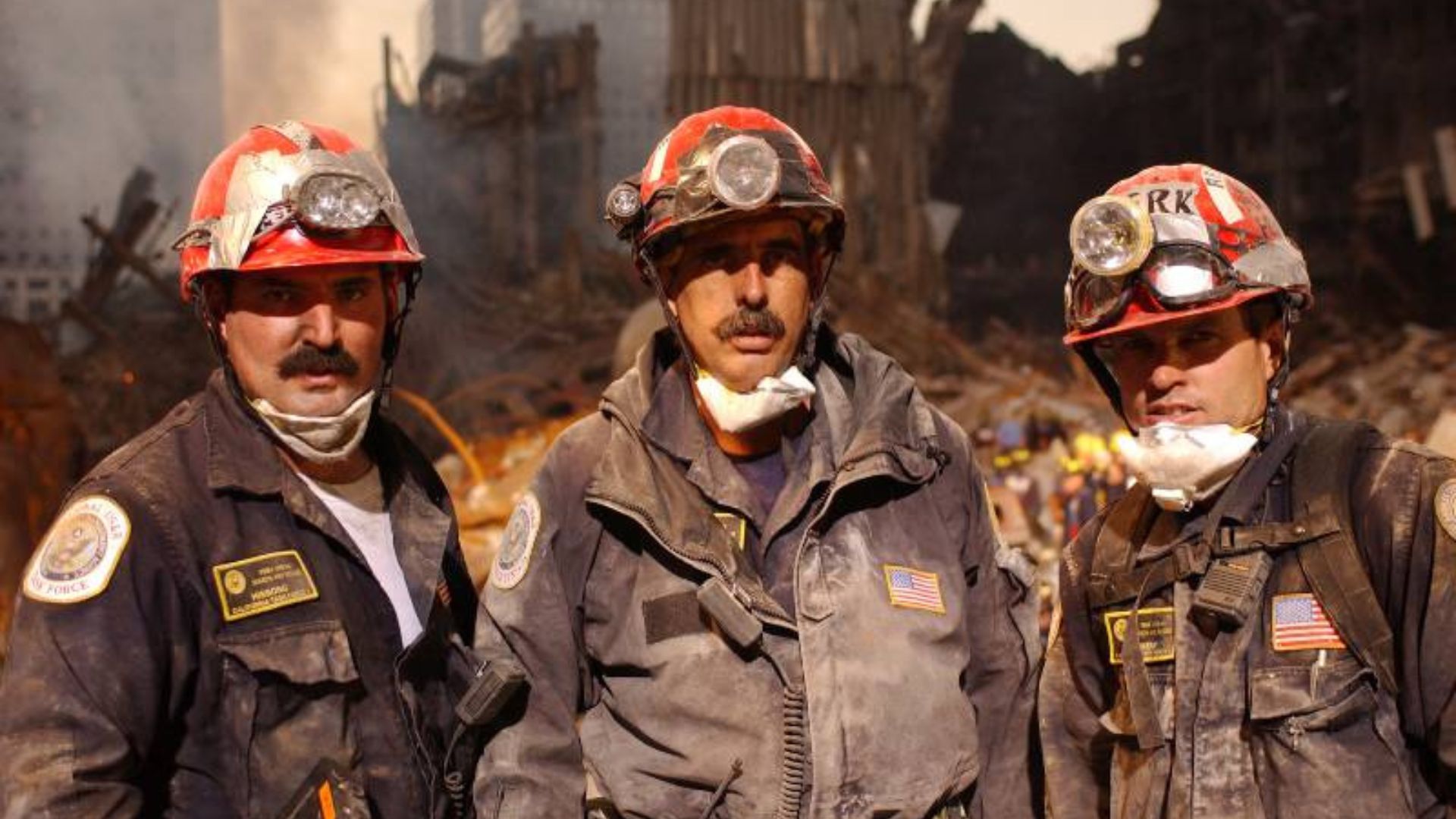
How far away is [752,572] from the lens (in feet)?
9.37

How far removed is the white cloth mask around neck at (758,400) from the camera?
2982 millimetres

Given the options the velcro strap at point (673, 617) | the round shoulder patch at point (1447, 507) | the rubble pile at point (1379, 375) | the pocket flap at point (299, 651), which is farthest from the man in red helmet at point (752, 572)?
the rubble pile at point (1379, 375)

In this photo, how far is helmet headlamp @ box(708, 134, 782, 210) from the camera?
2.95 meters

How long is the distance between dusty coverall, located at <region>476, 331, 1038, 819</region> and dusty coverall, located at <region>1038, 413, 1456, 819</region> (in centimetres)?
36

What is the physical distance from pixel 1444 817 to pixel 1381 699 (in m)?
0.29

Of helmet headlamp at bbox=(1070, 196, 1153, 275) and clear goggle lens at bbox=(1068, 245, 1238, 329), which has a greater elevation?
helmet headlamp at bbox=(1070, 196, 1153, 275)

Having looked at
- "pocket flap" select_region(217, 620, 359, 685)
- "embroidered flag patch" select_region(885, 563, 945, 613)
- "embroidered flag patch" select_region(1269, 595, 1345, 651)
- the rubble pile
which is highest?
"embroidered flag patch" select_region(1269, 595, 1345, 651)

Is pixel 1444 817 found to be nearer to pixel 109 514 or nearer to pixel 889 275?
pixel 109 514

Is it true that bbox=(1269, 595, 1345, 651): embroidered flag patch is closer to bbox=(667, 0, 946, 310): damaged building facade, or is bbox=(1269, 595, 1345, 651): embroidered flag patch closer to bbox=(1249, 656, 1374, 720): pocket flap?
bbox=(1249, 656, 1374, 720): pocket flap

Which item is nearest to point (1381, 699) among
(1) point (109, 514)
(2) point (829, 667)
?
(2) point (829, 667)

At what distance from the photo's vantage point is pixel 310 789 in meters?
2.57

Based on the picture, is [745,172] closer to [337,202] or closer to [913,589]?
[337,202]

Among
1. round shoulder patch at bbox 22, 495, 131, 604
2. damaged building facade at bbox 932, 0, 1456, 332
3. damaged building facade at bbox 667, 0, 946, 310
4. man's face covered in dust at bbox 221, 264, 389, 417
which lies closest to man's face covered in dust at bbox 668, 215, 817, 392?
man's face covered in dust at bbox 221, 264, 389, 417

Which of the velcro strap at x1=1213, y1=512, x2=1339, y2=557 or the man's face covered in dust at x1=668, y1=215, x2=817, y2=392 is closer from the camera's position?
the velcro strap at x1=1213, y1=512, x2=1339, y2=557
